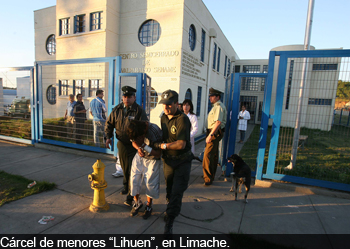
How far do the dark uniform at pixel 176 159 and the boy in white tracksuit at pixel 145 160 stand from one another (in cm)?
15

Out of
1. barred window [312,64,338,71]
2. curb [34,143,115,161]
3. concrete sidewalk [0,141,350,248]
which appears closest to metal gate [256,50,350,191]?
barred window [312,64,338,71]

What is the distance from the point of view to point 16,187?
393 cm

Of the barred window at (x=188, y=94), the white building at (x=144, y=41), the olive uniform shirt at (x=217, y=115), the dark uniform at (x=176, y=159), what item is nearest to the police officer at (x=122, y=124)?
the dark uniform at (x=176, y=159)

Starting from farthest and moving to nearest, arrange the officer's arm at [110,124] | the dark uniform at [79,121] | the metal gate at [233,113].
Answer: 1. the dark uniform at [79,121]
2. the metal gate at [233,113]
3. the officer's arm at [110,124]

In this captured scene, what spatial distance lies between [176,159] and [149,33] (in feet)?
28.1

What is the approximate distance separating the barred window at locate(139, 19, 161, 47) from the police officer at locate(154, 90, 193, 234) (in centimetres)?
778

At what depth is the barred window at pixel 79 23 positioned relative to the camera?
11.0m

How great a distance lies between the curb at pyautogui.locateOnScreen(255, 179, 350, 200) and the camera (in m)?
4.11

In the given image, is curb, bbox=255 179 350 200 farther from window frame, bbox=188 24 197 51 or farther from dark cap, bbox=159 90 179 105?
window frame, bbox=188 24 197 51

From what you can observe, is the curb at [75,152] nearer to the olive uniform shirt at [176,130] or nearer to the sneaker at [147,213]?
the sneaker at [147,213]

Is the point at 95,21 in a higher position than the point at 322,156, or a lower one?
higher

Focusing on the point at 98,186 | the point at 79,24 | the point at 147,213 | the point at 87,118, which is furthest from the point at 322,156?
the point at 79,24

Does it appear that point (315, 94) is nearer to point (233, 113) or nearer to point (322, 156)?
point (233, 113)

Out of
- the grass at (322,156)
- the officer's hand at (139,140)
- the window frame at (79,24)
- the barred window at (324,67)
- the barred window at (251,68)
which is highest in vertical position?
the barred window at (251,68)
